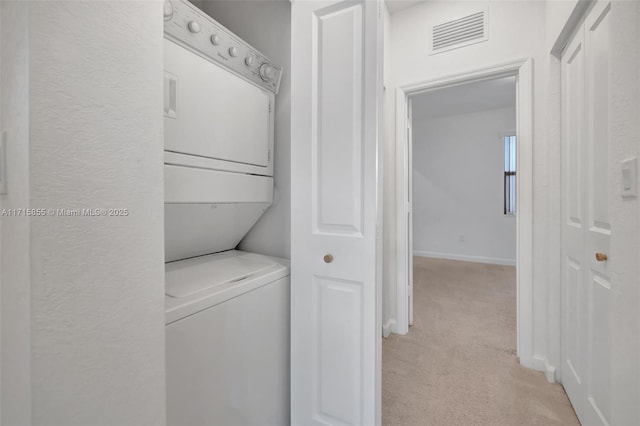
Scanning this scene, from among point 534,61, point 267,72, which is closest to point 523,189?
point 534,61

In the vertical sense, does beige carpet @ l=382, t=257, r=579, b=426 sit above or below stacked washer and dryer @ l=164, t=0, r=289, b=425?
below

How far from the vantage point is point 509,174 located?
5.21 metres

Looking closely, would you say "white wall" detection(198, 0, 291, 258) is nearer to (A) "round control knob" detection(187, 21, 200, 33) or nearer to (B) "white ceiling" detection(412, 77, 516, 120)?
(A) "round control knob" detection(187, 21, 200, 33)

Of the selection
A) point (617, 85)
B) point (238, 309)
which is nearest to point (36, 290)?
point (238, 309)

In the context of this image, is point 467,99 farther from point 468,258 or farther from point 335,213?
point 335,213

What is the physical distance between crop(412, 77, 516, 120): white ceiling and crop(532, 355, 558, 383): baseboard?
3.27 meters

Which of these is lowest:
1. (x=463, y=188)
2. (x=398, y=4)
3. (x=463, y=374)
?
(x=463, y=374)

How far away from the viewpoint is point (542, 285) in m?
1.97

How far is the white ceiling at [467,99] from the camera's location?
4103 mm

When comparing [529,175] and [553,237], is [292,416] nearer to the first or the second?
[553,237]

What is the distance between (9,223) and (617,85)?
→ 1.79 metres

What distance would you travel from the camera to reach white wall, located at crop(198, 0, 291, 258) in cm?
161

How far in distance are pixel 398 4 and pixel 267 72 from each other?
1.68 metres

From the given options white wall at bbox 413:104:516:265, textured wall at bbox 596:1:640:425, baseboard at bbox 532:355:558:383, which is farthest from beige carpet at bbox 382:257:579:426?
white wall at bbox 413:104:516:265
